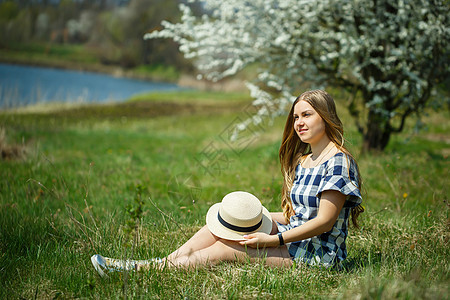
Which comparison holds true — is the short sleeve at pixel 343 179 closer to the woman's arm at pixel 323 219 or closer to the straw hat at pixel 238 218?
the woman's arm at pixel 323 219

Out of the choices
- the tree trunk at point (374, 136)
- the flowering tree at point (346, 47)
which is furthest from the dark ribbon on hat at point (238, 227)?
the tree trunk at point (374, 136)

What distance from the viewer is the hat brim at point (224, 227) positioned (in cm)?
217

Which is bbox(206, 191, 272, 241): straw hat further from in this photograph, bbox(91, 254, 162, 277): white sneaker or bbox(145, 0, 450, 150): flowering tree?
bbox(145, 0, 450, 150): flowering tree

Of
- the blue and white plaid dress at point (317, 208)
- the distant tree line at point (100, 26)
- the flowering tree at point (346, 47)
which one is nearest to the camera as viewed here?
the blue and white plaid dress at point (317, 208)

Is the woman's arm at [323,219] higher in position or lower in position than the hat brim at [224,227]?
higher

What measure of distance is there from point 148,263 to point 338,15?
4.89 meters

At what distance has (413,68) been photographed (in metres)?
5.88

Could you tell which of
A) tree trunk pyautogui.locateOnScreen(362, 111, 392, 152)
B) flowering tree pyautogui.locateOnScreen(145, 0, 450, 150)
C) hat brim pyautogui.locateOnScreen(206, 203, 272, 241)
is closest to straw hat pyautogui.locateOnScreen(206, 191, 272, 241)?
hat brim pyautogui.locateOnScreen(206, 203, 272, 241)

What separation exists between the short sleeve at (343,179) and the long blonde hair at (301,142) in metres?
0.07

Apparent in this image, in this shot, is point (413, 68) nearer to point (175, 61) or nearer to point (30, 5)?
point (175, 61)

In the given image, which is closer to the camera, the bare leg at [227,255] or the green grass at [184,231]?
the green grass at [184,231]

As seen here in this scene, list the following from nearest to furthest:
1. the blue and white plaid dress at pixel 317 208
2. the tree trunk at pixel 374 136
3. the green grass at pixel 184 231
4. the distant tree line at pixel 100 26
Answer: the green grass at pixel 184 231 → the blue and white plaid dress at pixel 317 208 → the tree trunk at pixel 374 136 → the distant tree line at pixel 100 26

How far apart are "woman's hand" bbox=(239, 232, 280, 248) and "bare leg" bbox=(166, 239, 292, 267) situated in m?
0.08

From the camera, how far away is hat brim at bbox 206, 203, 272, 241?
2174 millimetres
